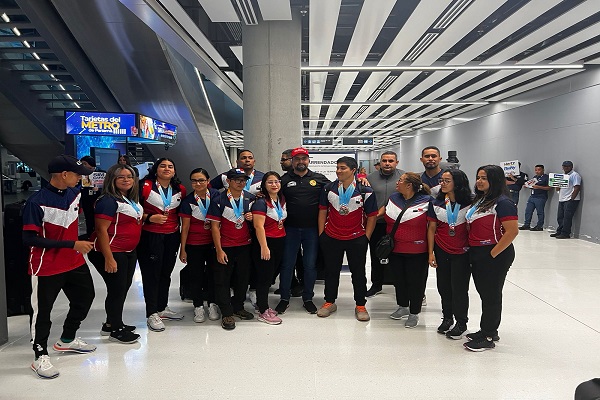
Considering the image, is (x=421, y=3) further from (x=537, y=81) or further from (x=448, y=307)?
(x=537, y=81)

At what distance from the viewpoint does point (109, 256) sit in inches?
131

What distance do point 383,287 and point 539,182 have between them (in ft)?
23.5

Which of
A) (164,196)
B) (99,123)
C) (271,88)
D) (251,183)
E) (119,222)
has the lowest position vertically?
(119,222)

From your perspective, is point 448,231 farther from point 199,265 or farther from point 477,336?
point 199,265

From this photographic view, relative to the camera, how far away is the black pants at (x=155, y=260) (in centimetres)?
380

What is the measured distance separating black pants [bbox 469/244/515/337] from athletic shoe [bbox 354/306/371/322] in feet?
3.67

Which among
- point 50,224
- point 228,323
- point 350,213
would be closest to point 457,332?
point 350,213

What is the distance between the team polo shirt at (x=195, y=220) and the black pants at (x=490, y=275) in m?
2.32

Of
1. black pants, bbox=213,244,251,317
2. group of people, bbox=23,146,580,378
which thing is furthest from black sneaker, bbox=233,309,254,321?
black pants, bbox=213,244,251,317

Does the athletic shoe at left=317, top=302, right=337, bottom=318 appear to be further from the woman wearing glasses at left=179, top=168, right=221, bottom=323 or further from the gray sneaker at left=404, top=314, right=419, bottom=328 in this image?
the woman wearing glasses at left=179, top=168, right=221, bottom=323

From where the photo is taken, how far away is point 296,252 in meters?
4.35

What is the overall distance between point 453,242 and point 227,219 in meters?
2.01

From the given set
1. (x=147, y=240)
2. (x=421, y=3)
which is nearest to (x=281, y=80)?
(x=421, y=3)

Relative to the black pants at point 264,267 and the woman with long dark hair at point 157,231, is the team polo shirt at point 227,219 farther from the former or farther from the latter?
the woman with long dark hair at point 157,231
